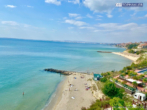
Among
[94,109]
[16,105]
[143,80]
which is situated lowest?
[16,105]

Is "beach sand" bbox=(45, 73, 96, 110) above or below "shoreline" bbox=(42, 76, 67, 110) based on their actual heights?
above

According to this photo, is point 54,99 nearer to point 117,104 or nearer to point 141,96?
point 117,104

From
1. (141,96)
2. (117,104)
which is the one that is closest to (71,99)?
(117,104)

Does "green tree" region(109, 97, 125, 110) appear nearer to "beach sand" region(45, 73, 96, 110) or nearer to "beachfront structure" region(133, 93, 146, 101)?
"beachfront structure" region(133, 93, 146, 101)

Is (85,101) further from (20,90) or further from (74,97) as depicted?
(20,90)

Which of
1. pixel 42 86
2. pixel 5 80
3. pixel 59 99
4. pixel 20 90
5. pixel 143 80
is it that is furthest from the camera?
pixel 5 80

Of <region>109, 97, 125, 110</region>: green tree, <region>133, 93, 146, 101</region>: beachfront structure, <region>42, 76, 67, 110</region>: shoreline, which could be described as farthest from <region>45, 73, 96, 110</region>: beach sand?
<region>133, 93, 146, 101</region>: beachfront structure

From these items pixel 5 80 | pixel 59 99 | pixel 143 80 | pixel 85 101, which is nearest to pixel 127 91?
pixel 143 80

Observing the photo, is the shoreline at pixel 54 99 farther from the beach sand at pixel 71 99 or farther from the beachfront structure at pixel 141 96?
the beachfront structure at pixel 141 96

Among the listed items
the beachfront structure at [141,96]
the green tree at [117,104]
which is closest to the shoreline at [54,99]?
the green tree at [117,104]

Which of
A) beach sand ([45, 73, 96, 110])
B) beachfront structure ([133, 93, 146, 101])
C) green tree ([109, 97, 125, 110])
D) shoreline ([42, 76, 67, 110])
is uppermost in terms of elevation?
green tree ([109, 97, 125, 110])

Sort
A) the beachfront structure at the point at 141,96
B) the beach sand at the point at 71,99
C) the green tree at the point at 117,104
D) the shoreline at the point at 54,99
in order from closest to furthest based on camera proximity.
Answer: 1. the green tree at the point at 117,104
2. the beachfront structure at the point at 141,96
3. the beach sand at the point at 71,99
4. the shoreline at the point at 54,99
